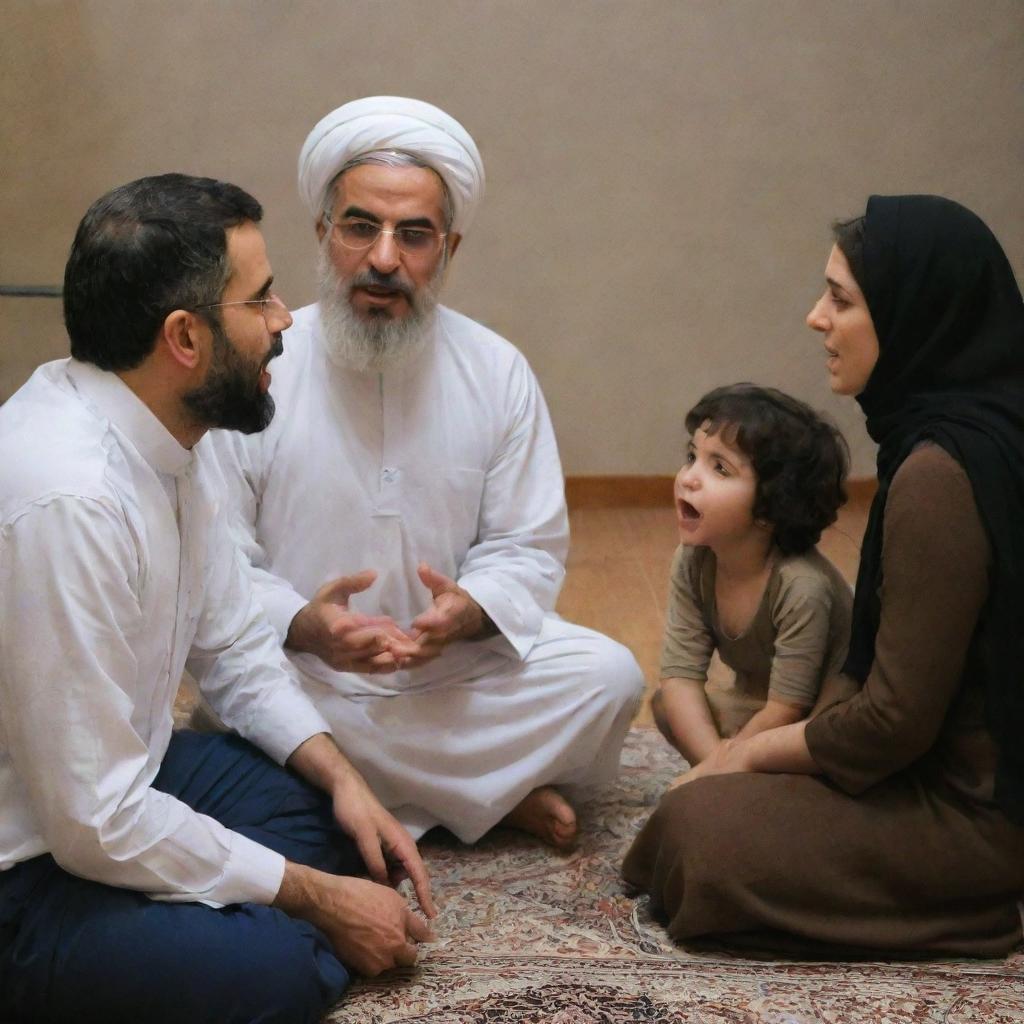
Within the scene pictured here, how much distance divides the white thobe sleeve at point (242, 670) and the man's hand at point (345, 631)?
17 centimetres

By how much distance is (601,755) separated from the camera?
2980 millimetres

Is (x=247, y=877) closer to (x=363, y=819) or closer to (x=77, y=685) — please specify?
(x=363, y=819)

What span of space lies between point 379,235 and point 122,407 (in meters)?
0.99

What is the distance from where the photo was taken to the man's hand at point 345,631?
105 inches

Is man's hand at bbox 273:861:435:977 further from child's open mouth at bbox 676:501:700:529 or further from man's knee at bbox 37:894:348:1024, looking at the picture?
child's open mouth at bbox 676:501:700:529

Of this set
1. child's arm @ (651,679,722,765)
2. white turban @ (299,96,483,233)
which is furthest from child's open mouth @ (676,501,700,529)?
white turban @ (299,96,483,233)

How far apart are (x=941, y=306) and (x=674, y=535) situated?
2.99 metres

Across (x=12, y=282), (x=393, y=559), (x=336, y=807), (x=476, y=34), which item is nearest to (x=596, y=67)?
(x=476, y=34)

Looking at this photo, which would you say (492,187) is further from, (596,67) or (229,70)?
(229,70)

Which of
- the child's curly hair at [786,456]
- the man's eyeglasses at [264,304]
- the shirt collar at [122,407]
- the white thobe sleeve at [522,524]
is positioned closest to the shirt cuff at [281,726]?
the white thobe sleeve at [522,524]

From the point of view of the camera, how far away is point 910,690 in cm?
230

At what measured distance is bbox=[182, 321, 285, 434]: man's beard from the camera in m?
2.11

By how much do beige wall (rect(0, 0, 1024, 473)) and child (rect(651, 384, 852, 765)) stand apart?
9.32 ft

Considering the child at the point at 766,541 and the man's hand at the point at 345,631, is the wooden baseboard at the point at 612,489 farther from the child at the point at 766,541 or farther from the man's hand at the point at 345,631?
the man's hand at the point at 345,631
